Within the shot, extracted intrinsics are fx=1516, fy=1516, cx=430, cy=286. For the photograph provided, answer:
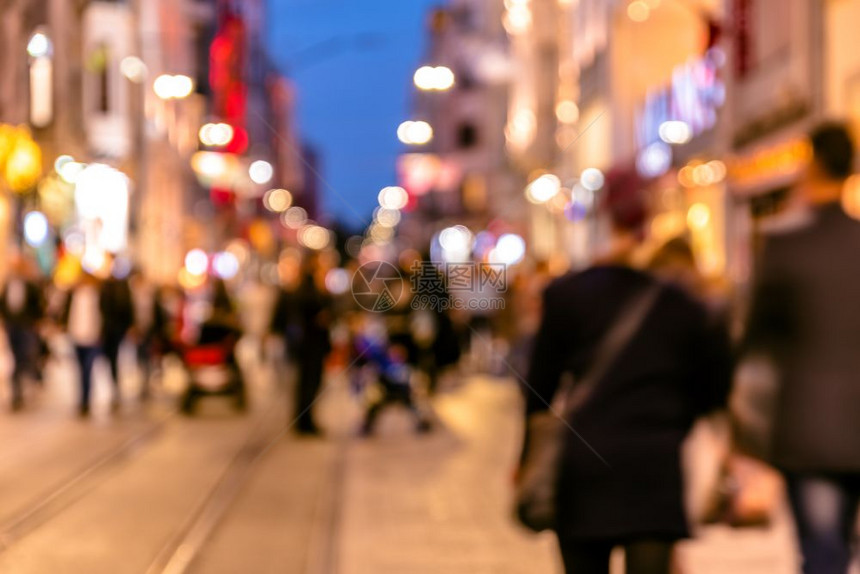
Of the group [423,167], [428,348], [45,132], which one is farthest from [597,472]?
[423,167]

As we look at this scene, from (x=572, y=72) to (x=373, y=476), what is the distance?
32397 millimetres

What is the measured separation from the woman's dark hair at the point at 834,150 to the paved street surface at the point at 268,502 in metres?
1.55

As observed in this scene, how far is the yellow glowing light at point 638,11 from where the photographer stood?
105 feet

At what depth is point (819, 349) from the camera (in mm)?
4414

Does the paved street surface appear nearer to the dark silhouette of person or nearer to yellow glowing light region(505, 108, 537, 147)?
the dark silhouette of person

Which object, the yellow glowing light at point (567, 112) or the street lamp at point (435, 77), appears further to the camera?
the yellow glowing light at point (567, 112)

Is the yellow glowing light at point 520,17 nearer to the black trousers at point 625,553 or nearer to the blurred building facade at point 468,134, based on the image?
the blurred building facade at point 468,134

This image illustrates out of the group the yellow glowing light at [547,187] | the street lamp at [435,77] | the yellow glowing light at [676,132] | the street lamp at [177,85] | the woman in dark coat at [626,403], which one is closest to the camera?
the woman in dark coat at [626,403]

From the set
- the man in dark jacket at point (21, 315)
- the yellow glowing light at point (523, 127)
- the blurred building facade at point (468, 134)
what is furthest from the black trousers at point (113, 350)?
the blurred building facade at point (468, 134)

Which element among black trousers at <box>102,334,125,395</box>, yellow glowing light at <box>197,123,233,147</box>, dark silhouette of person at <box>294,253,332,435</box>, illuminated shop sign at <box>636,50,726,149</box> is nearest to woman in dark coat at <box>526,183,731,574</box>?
dark silhouette of person at <box>294,253,332,435</box>

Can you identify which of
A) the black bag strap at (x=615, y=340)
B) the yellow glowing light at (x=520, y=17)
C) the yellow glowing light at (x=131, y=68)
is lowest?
the black bag strap at (x=615, y=340)

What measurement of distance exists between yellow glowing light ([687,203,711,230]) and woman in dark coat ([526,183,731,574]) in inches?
878

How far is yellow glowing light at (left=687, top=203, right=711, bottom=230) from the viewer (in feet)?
86.7

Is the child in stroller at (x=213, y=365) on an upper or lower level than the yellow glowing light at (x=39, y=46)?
lower
